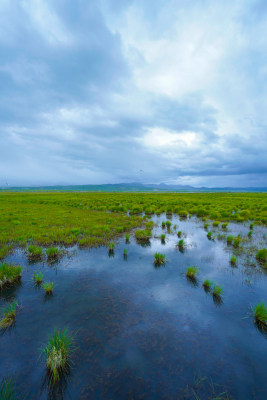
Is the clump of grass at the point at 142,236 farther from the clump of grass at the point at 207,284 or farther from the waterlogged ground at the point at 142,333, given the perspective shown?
the clump of grass at the point at 207,284

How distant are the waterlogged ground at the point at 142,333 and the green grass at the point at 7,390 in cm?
13

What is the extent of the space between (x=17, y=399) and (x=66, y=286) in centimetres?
421

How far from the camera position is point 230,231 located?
18094 mm

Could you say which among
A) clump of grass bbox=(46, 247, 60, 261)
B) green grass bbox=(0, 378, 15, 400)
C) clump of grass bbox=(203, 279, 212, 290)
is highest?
clump of grass bbox=(46, 247, 60, 261)

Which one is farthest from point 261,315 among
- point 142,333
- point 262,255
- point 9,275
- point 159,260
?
point 9,275

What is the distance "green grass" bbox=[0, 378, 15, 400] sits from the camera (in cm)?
375

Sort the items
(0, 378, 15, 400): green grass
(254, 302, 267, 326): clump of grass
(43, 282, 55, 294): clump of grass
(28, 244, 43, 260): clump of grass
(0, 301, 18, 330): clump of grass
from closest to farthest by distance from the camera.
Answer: (0, 378, 15, 400): green grass, (0, 301, 18, 330): clump of grass, (254, 302, 267, 326): clump of grass, (43, 282, 55, 294): clump of grass, (28, 244, 43, 260): clump of grass

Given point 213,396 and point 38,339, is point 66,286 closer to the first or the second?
point 38,339

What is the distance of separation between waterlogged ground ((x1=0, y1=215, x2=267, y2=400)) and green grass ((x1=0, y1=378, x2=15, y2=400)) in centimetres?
13

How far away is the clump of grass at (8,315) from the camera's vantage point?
5691 millimetres

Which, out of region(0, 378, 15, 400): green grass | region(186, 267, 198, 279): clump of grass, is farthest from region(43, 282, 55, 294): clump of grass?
region(186, 267, 198, 279): clump of grass

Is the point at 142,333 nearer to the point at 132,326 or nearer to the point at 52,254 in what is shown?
the point at 132,326

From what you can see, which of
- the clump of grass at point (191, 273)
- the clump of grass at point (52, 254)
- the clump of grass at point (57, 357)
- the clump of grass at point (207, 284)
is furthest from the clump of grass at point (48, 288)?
the clump of grass at point (207, 284)

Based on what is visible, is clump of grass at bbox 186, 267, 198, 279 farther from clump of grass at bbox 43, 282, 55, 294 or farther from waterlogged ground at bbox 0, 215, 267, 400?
clump of grass at bbox 43, 282, 55, 294
